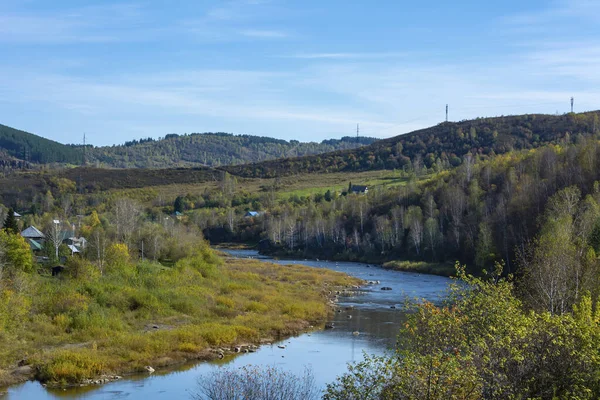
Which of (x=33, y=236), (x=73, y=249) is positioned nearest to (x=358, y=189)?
(x=33, y=236)

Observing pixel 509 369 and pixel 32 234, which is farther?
pixel 32 234

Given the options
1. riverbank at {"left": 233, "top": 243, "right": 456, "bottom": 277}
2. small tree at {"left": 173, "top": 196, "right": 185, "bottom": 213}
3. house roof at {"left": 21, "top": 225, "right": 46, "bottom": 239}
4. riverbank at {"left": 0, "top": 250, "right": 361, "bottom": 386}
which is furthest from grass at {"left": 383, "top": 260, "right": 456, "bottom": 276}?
small tree at {"left": 173, "top": 196, "right": 185, "bottom": 213}

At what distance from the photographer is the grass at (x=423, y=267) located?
8403 centimetres

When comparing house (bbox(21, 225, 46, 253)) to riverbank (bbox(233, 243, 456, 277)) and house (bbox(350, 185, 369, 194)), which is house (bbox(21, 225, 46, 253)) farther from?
house (bbox(350, 185, 369, 194))

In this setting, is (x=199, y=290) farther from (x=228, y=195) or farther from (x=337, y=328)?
(x=228, y=195)

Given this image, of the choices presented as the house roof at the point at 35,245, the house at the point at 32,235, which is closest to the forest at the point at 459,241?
the house at the point at 32,235

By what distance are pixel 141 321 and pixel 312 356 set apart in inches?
497

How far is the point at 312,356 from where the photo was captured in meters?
35.3

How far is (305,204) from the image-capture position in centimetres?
16250

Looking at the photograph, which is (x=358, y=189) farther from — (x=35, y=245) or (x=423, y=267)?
(x=35, y=245)

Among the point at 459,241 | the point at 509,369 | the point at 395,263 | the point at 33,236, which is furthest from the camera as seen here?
the point at 395,263

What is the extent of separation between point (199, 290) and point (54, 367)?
20.7 meters

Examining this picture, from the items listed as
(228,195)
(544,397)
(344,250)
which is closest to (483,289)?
(544,397)

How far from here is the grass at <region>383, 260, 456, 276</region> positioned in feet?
276
